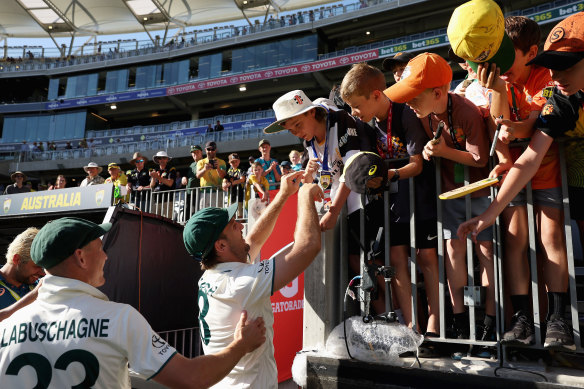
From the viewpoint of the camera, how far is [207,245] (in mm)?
2418

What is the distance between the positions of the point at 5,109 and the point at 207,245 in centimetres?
4517

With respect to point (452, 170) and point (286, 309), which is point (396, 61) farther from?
point (286, 309)

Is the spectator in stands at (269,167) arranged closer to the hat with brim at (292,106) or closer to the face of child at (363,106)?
the hat with brim at (292,106)

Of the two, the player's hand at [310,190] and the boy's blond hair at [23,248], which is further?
the boy's blond hair at [23,248]

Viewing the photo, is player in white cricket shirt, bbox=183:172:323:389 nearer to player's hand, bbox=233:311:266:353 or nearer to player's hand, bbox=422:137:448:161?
player's hand, bbox=233:311:266:353

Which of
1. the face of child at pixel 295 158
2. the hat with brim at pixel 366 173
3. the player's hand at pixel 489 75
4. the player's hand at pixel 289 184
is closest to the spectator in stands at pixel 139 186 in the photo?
the face of child at pixel 295 158

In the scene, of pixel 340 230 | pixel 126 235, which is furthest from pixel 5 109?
pixel 340 230

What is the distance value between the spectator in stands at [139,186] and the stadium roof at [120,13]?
31.4 metres

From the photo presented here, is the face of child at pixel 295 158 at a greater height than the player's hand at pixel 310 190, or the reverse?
the face of child at pixel 295 158

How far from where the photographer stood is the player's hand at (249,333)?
81.2 inches

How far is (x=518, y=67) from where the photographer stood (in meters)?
2.58

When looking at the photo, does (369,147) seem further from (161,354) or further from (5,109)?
(5,109)

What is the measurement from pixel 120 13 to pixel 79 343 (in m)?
46.8

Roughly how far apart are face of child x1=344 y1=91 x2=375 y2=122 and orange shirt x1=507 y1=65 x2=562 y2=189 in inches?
32.5
